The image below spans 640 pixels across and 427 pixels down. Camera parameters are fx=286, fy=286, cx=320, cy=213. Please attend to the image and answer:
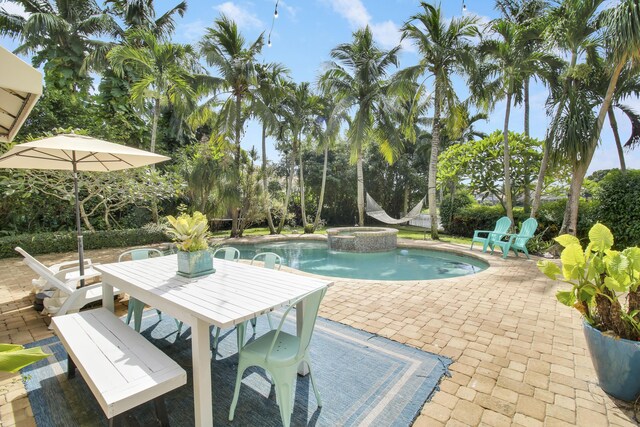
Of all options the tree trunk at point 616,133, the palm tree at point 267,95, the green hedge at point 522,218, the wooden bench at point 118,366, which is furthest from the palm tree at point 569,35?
the wooden bench at point 118,366

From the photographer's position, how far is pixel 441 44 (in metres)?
9.54

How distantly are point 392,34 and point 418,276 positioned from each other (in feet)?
29.3

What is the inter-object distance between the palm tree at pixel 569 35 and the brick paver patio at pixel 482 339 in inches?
186

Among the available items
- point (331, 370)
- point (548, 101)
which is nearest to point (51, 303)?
point (331, 370)

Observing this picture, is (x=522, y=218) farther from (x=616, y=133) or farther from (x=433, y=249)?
(x=433, y=249)

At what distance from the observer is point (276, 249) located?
1021 centimetres

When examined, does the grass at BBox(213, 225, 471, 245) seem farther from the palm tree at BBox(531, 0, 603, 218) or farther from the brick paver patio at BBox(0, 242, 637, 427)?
the brick paver patio at BBox(0, 242, 637, 427)

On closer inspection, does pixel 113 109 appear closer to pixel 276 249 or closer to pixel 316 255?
pixel 276 249

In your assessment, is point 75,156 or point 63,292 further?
point 75,156

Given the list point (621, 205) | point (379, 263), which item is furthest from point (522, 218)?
point (379, 263)

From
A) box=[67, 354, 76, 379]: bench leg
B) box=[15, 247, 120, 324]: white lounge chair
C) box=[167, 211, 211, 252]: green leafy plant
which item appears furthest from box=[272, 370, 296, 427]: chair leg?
box=[15, 247, 120, 324]: white lounge chair

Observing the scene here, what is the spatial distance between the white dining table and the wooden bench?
0.19 m

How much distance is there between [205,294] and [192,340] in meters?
0.40

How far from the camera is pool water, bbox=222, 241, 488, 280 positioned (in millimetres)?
6832
